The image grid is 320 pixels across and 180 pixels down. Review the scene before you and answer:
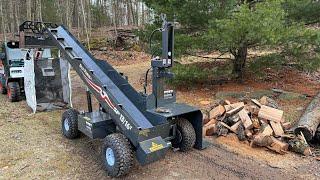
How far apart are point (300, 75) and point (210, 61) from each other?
10.4 ft

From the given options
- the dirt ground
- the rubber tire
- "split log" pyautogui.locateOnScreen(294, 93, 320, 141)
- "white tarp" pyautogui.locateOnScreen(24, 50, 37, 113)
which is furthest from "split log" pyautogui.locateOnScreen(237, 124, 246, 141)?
the rubber tire

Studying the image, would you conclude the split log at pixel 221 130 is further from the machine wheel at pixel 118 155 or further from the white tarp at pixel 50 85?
the white tarp at pixel 50 85

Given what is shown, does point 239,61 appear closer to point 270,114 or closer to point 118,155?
point 270,114

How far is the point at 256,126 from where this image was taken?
21.6 feet

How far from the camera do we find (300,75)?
11625mm

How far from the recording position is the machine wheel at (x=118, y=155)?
4.54 metres

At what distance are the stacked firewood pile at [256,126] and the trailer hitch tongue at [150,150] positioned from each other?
7.54ft

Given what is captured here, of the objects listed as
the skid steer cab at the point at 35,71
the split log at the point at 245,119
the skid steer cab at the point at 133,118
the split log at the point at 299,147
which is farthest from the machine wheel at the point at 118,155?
the skid steer cab at the point at 35,71

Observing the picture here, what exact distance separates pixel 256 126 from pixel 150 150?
117 inches

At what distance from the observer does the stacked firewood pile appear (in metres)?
6.07

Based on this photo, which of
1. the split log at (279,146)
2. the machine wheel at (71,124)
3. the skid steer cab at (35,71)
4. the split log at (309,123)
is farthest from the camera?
the skid steer cab at (35,71)

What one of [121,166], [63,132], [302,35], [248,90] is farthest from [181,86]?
[121,166]

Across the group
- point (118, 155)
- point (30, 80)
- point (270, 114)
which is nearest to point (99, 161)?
point (118, 155)

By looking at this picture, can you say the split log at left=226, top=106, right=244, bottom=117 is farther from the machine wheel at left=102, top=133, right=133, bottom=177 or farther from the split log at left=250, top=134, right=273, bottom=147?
the machine wheel at left=102, top=133, right=133, bottom=177
